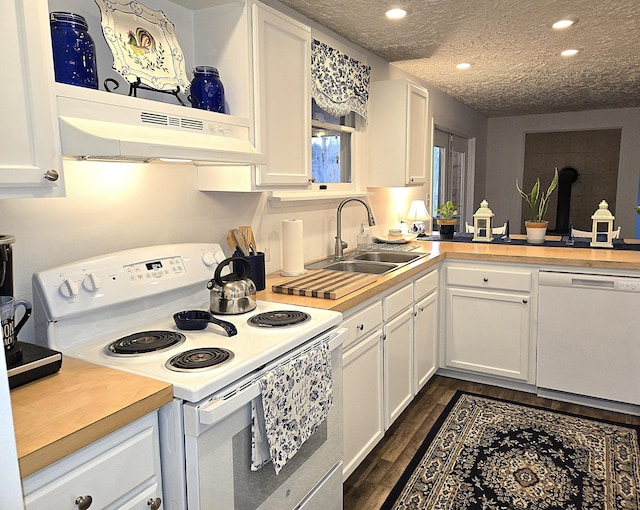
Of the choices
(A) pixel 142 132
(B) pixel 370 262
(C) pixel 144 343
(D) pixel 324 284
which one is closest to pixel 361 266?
(B) pixel 370 262

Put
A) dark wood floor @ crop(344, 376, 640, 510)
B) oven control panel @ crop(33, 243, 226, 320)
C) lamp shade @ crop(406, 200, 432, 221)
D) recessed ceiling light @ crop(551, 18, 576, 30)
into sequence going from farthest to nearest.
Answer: lamp shade @ crop(406, 200, 432, 221)
recessed ceiling light @ crop(551, 18, 576, 30)
dark wood floor @ crop(344, 376, 640, 510)
oven control panel @ crop(33, 243, 226, 320)

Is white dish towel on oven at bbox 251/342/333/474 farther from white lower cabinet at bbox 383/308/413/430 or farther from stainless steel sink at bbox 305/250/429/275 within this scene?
stainless steel sink at bbox 305/250/429/275

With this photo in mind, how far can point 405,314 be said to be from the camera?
8.96 feet


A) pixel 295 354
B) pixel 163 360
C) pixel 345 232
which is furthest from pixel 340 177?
pixel 163 360

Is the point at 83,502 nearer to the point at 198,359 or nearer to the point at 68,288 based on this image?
the point at 198,359

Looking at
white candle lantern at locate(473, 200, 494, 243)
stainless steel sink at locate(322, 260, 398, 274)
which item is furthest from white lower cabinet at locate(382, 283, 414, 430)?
white candle lantern at locate(473, 200, 494, 243)

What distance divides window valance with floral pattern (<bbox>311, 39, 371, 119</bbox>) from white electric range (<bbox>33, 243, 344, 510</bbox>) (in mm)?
1286

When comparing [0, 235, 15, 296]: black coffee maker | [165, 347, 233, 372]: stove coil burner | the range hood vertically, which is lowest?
[165, 347, 233, 372]: stove coil burner

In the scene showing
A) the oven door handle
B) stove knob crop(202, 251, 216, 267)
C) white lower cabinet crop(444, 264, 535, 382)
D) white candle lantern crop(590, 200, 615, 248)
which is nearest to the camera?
the oven door handle

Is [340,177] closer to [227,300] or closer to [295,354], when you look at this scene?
[227,300]

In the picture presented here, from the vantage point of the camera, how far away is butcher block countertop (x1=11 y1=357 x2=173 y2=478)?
0.96 metres

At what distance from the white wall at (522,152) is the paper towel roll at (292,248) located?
552cm

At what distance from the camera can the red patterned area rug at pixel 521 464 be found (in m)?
2.15

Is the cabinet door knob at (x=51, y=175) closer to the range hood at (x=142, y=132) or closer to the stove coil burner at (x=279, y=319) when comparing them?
the range hood at (x=142, y=132)
